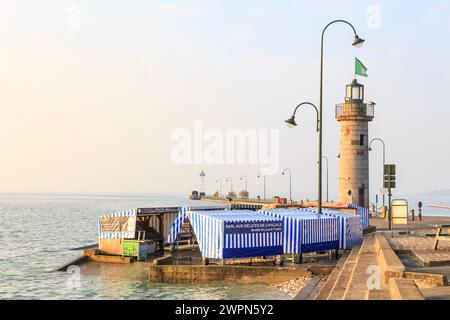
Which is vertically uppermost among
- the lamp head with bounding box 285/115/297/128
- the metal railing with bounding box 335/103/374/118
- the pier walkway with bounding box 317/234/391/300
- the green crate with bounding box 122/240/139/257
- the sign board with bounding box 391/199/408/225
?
the metal railing with bounding box 335/103/374/118

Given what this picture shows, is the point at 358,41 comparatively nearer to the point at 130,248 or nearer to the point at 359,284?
the point at 359,284

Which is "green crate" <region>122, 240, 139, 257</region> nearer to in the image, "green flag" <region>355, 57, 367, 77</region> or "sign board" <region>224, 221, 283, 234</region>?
"sign board" <region>224, 221, 283, 234</region>

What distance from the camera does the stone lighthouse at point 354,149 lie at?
159 ft

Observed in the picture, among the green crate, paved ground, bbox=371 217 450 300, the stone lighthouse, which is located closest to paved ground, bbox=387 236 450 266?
paved ground, bbox=371 217 450 300

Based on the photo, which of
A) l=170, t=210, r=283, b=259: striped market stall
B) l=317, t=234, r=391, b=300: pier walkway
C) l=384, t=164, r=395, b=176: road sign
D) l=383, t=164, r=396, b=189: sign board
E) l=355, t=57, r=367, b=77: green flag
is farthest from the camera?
l=355, t=57, r=367, b=77: green flag

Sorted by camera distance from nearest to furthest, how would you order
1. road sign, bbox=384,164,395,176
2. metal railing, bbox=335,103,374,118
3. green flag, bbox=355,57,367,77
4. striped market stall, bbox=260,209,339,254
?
striped market stall, bbox=260,209,339,254
road sign, bbox=384,164,395,176
green flag, bbox=355,57,367,77
metal railing, bbox=335,103,374,118

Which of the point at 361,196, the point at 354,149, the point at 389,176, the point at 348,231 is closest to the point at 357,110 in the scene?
the point at 354,149

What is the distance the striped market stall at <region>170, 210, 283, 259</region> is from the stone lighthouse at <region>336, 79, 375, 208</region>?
2464 cm

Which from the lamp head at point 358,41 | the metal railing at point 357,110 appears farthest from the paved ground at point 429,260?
the metal railing at point 357,110

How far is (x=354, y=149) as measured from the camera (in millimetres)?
48375

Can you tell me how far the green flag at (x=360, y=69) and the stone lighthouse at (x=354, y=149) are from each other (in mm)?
3468

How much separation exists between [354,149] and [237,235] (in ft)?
87.9

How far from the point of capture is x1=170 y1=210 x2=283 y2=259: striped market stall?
24.0 meters

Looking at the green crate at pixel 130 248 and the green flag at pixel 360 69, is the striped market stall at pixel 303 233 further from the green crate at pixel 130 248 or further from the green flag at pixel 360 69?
the green flag at pixel 360 69
